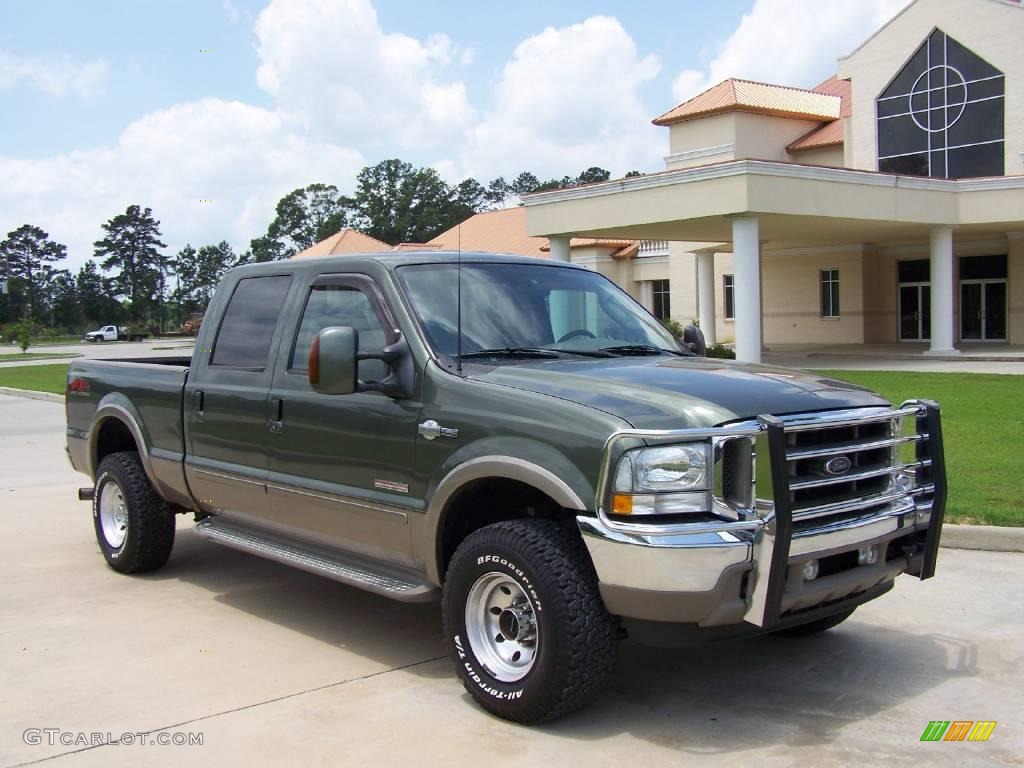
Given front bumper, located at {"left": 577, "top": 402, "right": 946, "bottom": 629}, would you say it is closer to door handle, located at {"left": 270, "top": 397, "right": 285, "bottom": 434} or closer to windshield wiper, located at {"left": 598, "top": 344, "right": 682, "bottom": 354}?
windshield wiper, located at {"left": 598, "top": 344, "right": 682, "bottom": 354}

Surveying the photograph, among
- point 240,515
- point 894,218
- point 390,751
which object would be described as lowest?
point 390,751

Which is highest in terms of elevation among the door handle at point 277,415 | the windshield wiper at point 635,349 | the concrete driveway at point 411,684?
the windshield wiper at point 635,349

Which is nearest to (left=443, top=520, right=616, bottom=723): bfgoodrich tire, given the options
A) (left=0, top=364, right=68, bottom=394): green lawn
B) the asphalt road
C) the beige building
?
(left=0, top=364, right=68, bottom=394): green lawn

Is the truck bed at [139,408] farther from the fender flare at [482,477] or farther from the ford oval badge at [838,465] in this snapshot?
the ford oval badge at [838,465]

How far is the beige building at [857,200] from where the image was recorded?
27.0 metres

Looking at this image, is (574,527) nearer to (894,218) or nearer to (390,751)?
(390,751)

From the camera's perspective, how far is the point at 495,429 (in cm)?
456

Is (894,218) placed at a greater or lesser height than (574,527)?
greater

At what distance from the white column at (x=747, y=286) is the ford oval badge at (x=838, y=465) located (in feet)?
73.5

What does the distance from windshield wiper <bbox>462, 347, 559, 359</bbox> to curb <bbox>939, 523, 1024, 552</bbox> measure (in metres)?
3.78

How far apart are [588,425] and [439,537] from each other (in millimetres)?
1063

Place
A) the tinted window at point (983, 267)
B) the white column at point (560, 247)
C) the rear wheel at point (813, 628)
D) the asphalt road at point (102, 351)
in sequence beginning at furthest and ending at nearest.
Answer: the asphalt road at point (102, 351), the tinted window at point (983, 267), the white column at point (560, 247), the rear wheel at point (813, 628)

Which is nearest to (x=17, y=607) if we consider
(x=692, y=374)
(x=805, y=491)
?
(x=692, y=374)
